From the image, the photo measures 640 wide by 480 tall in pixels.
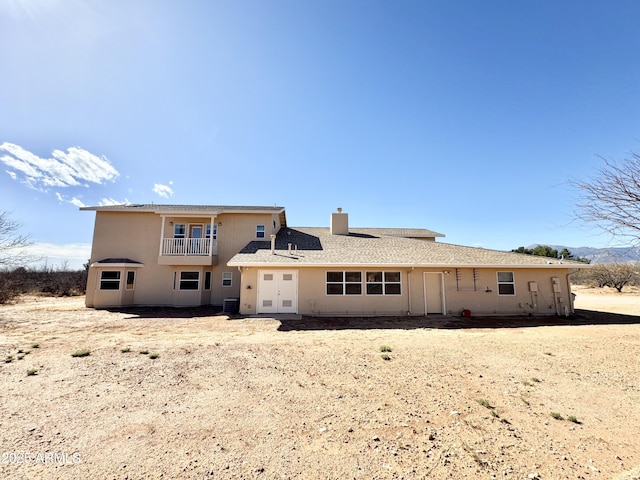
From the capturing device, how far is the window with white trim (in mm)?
13352

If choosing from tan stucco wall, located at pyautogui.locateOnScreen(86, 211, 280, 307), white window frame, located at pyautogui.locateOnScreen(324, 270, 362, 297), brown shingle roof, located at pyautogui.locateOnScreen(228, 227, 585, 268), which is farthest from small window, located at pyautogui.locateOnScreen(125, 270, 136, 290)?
white window frame, located at pyautogui.locateOnScreen(324, 270, 362, 297)

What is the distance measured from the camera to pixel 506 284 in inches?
541

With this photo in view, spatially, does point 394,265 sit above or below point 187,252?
below

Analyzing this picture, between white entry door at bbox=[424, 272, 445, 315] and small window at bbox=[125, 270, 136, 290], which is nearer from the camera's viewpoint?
white entry door at bbox=[424, 272, 445, 315]

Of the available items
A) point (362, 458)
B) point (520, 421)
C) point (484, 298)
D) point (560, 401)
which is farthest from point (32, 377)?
point (484, 298)

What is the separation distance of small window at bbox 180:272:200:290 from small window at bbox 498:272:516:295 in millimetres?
16107

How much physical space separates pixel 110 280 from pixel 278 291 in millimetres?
10453

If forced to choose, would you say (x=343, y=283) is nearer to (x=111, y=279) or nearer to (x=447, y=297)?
(x=447, y=297)

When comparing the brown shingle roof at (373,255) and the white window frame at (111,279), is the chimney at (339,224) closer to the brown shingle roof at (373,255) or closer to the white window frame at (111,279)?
the brown shingle roof at (373,255)

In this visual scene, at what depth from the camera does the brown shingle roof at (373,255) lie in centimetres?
1297

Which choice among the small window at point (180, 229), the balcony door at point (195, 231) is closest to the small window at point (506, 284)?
the balcony door at point (195, 231)

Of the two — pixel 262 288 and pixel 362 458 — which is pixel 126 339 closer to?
pixel 262 288

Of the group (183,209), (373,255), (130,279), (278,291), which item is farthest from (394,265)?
(130,279)

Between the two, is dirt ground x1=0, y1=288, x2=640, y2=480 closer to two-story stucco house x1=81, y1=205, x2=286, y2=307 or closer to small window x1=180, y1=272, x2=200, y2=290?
two-story stucco house x1=81, y1=205, x2=286, y2=307
